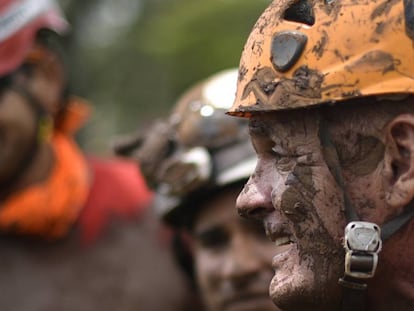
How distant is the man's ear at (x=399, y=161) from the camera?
231 cm

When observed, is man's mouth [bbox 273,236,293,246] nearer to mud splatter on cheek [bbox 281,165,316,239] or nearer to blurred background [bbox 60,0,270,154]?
mud splatter on cheek [bbox 281,165,316,239]

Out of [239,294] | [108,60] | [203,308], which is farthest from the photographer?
[108,60]

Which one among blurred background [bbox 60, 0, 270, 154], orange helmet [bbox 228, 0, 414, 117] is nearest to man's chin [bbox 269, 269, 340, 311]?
orange helmet [bbox 228, 0, 414, 117]

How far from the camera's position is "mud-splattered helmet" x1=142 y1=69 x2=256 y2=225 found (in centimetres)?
409

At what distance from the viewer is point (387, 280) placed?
2379 mm

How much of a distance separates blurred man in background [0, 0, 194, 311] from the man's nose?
238 centimetres

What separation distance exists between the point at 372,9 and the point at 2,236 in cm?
298

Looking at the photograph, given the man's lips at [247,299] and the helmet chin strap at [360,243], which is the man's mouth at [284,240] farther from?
the man's lips at [247,299]

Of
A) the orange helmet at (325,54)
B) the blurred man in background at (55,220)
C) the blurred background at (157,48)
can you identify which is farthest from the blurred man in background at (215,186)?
the blurred background at (157,48)

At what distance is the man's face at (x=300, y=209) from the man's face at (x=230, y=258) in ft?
4.77

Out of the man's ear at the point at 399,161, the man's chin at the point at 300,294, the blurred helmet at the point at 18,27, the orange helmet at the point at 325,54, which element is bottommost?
the blurred helmet at the point at 18,27

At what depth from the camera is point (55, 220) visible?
16.1ft

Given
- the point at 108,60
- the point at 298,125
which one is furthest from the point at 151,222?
the point at 108,60

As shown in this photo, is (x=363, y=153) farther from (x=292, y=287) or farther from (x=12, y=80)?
(x=12, y=80)
